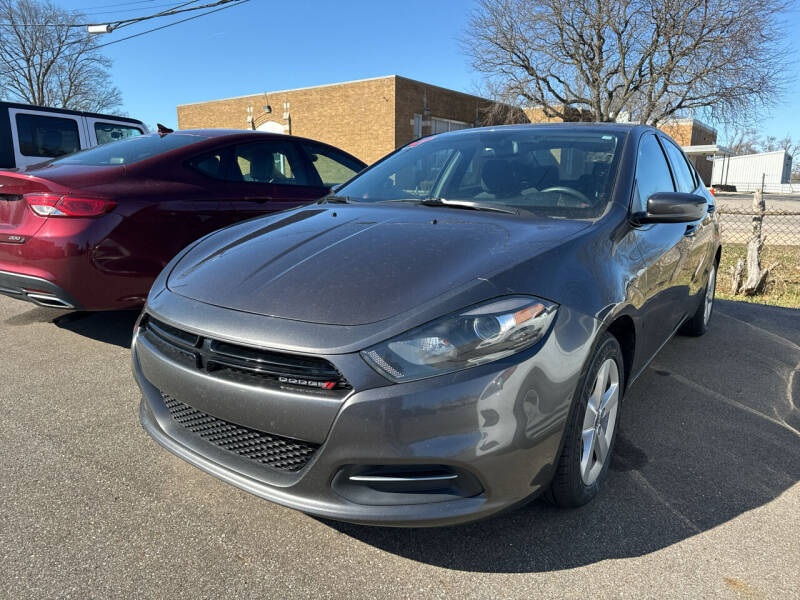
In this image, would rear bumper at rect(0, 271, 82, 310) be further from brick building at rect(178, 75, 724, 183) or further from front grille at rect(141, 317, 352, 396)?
brick building at rect(178, 75, 724, 183)

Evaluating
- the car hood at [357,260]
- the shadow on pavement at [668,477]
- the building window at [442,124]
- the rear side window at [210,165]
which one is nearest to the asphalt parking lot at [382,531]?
the shadow on pavement at [668,477]

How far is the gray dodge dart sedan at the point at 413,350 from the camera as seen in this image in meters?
1.66

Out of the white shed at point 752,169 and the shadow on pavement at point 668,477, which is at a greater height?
the white shed at point 752,169

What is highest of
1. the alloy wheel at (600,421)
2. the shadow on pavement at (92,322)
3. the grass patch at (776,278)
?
the alloy wheel at (600,421)

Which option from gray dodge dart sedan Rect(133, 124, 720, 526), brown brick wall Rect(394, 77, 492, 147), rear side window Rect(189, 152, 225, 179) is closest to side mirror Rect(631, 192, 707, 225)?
gray dodge dart sedan Rect(133, 124, 720, 526)

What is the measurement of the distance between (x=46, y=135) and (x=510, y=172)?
8.52 m

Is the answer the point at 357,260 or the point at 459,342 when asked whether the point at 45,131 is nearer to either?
the point at 357,260

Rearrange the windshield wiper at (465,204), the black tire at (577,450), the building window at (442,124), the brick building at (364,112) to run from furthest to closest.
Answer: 1. the building window at (442,124)
2. the brick building at (364,112)
3. the windshield wiper at (465,204)
4. the black tire at (577,450)

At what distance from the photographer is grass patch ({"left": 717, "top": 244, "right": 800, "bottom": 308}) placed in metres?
6.53

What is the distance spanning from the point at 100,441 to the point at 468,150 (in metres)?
2.48

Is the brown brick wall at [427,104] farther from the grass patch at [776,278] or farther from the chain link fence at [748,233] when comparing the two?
the grass patch at [776,278]

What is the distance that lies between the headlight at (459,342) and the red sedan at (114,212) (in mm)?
2531

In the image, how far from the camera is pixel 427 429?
1.63 m

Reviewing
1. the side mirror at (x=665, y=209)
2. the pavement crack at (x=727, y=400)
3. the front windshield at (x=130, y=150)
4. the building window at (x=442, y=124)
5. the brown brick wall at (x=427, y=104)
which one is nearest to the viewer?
the side mirror at (x=665, y=209)
